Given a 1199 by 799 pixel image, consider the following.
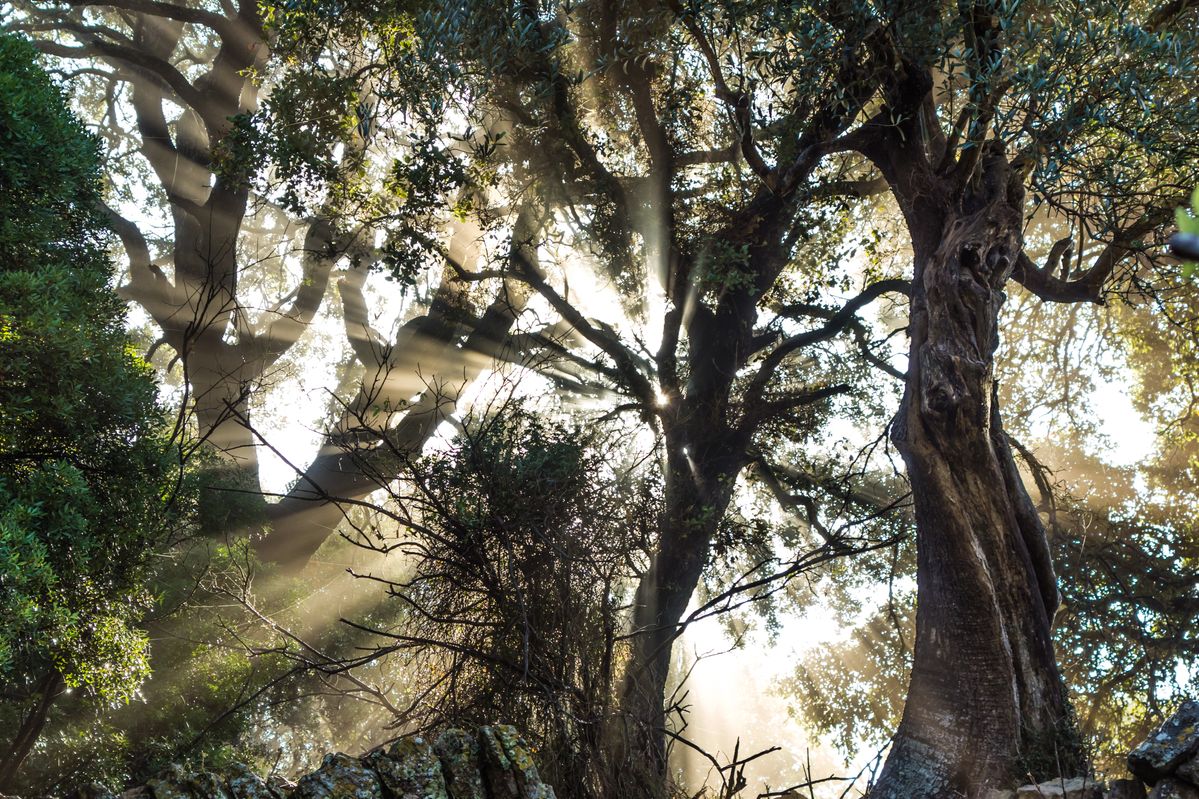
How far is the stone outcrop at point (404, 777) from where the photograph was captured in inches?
105

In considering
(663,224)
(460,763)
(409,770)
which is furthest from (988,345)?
(409,770)

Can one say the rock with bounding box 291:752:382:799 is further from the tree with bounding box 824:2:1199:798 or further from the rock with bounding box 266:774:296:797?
the tree with bounding box 824:2:1199:798

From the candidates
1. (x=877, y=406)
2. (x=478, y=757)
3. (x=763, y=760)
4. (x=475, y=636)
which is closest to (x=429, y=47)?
(x=475, y=636)

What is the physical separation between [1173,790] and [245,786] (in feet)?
12.7

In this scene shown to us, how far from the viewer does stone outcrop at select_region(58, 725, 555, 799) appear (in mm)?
2664

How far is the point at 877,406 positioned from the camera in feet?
38.5

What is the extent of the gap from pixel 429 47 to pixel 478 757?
619 cm

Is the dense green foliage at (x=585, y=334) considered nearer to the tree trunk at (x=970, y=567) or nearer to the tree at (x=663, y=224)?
the tree at (x=663, y=224)

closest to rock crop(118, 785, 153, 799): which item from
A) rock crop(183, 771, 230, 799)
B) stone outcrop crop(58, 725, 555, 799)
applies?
stone outcrop crop(58, 725, 555, 799)

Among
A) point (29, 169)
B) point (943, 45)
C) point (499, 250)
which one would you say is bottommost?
point (29, 169)

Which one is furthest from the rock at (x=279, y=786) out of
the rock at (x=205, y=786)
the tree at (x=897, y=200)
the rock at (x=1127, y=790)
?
the rock at (x=1127, y=790)

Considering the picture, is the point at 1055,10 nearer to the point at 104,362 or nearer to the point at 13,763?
the point at 104,362

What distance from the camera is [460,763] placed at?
3.11 metres

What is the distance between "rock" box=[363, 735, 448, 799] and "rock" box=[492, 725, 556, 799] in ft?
0.92
